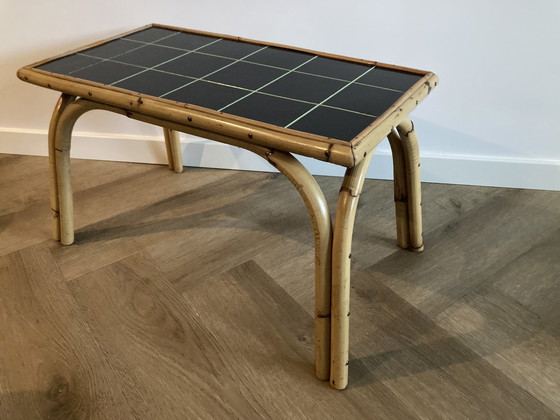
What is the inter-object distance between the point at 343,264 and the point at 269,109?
0.88 feet

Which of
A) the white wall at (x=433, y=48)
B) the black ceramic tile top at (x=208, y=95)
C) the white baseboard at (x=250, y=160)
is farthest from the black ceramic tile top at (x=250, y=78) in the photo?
the white baseboard at (x=250, y=160)

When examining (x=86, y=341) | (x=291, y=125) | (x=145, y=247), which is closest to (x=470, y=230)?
(x=291, y=125)

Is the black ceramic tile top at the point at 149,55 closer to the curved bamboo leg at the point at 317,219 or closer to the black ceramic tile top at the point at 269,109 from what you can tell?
the curved bamboo leg at the point at 317,219

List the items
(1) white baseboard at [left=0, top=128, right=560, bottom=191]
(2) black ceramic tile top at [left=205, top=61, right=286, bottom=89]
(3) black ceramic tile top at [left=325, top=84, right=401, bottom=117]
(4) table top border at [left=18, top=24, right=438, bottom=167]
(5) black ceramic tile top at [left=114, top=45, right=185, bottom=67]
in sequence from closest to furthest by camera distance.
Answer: (4) table top border at [left=18, top=24, right=438, bottom=167], (3) black ceramic tile top at [left=325, top=84, right=401, bottom=117], (2) black ceramic tile top at [left=205, top=61, right=286, bottom=89], (5) black ceramic tile top at [left=114, top=45, right=185, bottom=67], (1) white baseboard at [left=0, top=128, right=560, bottom=191]

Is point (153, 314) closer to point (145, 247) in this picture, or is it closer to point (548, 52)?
point (145, 247)

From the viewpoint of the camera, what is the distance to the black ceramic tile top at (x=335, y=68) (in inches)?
37.2

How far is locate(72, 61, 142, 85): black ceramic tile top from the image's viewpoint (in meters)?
0.95

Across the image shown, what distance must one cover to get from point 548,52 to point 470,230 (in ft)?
1.47

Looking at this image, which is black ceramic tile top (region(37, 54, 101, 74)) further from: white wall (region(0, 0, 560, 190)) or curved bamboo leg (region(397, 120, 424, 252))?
curved bamboo leg (region(397, 120, 424, 252))

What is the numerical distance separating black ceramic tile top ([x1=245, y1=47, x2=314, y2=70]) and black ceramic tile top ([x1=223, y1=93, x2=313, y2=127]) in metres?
0.16

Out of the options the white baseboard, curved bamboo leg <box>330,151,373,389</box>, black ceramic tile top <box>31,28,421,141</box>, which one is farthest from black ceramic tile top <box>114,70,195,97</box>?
the white baseboard

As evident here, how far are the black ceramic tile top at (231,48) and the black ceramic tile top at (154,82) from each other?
15cm

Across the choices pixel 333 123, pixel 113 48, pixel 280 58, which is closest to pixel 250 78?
pixel 280 58

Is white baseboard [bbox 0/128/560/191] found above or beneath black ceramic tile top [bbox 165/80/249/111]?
beneath
